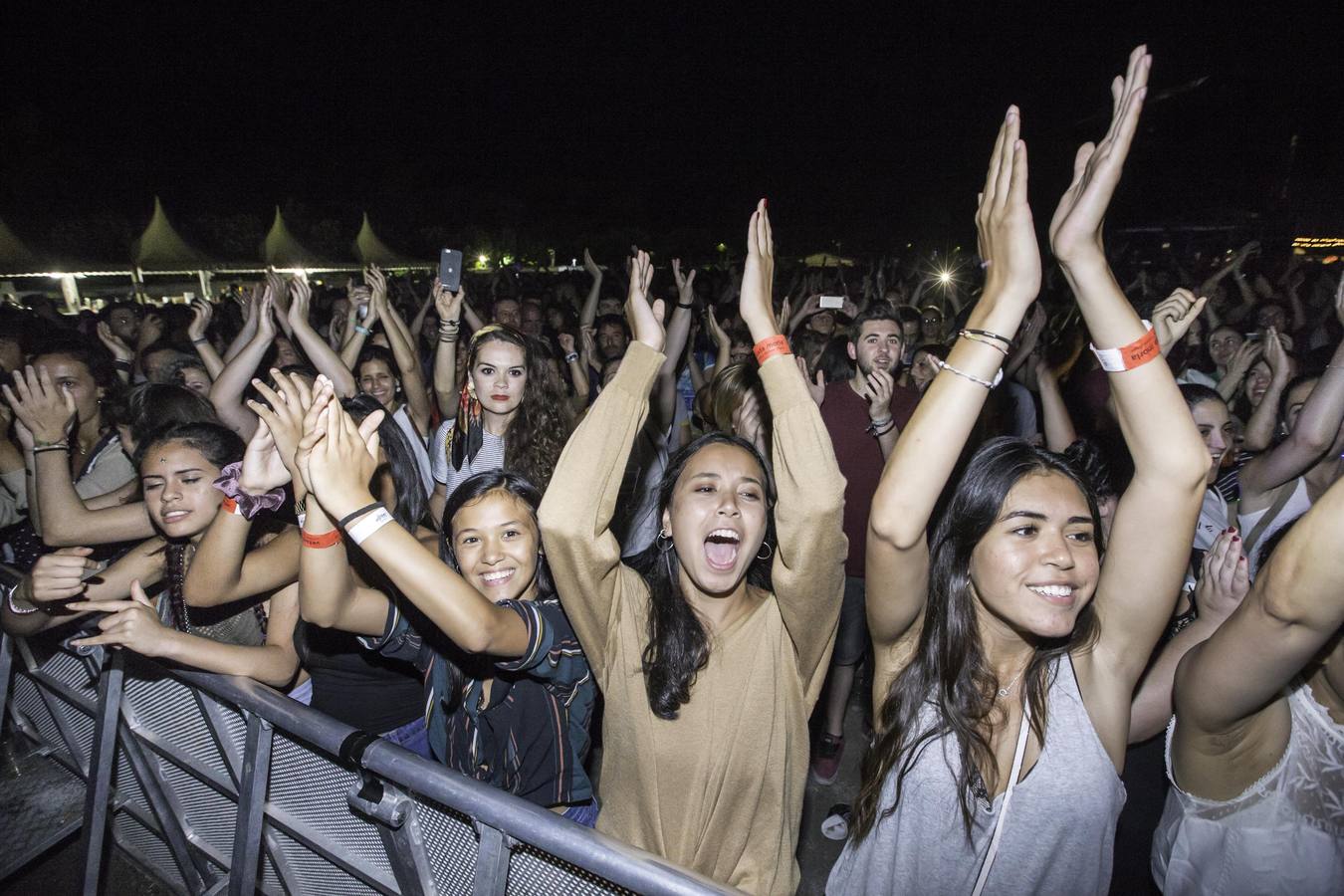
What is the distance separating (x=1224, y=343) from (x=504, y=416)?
236 inches

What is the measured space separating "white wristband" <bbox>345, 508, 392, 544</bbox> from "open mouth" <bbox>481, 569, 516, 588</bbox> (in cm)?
57

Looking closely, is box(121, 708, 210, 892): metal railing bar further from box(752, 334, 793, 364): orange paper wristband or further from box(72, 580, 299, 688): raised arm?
box(752, 334, 793, 364): orange paper wristband

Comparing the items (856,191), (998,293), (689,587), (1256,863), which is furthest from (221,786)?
(856,191)

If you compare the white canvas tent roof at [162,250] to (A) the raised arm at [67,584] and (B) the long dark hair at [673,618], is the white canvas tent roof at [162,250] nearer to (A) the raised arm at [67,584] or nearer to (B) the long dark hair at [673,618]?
(A) the raised arm at [67,584]

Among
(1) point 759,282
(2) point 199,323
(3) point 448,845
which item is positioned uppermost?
(2) point 199,323

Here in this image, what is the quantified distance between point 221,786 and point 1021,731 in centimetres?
262

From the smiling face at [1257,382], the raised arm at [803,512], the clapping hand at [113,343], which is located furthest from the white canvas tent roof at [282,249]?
the smiling face at [1257,382]

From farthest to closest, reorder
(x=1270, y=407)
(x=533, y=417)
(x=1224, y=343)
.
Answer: (x=1224, y=343) → (x=533, y=417) → (x=1270, y=407)

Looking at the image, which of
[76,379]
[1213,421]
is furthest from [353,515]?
[1213,421]

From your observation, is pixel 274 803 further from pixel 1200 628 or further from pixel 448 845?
pixel 1200 628

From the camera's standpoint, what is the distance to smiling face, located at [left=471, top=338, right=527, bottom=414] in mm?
3684

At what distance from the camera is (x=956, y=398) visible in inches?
59.2

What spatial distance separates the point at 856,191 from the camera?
4294cm

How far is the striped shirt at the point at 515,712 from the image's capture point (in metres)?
2.04
